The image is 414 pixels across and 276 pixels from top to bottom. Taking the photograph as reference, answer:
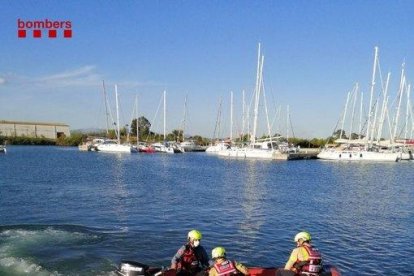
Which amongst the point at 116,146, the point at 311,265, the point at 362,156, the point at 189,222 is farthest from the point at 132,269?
the point at 116,146

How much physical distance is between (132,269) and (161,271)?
1.06 m

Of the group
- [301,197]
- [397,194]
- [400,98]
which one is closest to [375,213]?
[301,197]

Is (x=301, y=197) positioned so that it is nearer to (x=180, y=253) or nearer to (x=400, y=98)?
(x=180, y=253)

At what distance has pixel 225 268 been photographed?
13.1 metres

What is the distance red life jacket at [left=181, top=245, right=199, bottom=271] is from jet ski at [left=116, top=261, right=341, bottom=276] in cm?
45

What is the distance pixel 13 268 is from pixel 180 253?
8.50 meters

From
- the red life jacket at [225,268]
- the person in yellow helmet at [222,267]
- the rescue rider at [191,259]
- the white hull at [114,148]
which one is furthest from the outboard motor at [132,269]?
the white hull at [114,148]

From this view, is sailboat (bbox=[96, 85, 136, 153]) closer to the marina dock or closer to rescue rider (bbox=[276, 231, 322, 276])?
the marina dock

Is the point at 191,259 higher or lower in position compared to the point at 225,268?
lower

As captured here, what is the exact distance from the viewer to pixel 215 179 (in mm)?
57750

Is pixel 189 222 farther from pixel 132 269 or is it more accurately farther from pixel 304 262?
pixel 304 262

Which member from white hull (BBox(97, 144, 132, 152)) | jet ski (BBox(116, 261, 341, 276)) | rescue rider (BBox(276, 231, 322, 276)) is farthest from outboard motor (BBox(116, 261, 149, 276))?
white hull (BBox(97, 144, 132, 152))

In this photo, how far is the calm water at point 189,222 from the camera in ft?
70.5

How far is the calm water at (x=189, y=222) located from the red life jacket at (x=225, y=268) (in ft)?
25.5
